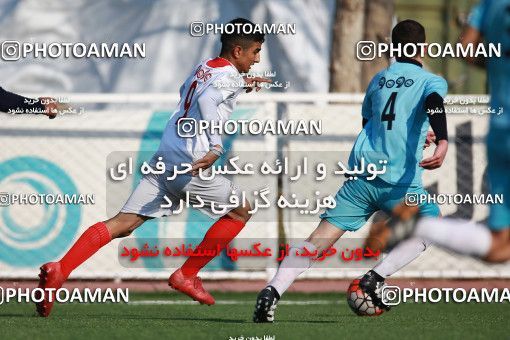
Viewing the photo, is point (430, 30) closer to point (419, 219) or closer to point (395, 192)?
point (395, 192)

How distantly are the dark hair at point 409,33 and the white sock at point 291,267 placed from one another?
141cm

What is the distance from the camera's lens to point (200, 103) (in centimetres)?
809

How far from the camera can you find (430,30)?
66.3 ft

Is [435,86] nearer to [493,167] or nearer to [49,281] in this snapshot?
[493,167]

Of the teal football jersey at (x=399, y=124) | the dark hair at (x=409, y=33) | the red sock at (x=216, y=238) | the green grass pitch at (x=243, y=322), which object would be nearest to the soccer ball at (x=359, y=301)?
the green grass pitch at (x=243, y=322)

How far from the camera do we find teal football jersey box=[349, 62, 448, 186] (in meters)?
7.81

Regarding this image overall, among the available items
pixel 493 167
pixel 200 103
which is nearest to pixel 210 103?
pixel 200 103

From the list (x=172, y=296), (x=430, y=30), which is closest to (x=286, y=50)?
(x=430, y=30)

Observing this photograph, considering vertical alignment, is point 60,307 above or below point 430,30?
below

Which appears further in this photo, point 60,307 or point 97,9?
point 97,9

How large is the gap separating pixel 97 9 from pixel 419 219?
12155mm

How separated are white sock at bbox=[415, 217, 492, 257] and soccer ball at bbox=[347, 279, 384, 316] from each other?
1.98 m

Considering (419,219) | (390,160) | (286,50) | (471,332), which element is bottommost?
(471,332)

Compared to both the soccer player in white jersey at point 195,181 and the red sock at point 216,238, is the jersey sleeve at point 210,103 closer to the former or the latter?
the soccer player in white jersey at point 195,181
